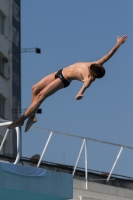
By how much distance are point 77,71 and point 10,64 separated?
1173 inches

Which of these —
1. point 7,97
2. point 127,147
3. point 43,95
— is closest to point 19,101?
point 7,97

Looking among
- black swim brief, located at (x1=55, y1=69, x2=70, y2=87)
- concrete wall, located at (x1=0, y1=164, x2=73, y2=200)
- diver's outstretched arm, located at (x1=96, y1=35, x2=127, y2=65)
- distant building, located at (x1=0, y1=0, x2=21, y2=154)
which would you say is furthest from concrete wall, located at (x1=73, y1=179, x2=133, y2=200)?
distant building, located at (x1=0, y1=0, x2=21, y2=154)

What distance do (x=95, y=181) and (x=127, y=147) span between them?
1782mm

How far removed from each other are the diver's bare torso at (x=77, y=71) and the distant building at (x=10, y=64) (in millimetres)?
27448

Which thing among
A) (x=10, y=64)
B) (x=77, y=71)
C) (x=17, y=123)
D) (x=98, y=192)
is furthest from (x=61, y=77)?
(x=10, y=64)

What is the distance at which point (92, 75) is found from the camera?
53.4 feet

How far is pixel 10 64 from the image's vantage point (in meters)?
46.0

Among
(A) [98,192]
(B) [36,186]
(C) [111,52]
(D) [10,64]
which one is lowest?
(B) [36,186]

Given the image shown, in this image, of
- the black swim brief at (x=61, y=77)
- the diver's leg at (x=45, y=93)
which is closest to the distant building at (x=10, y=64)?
the diver's leg at (x=45, y=93)

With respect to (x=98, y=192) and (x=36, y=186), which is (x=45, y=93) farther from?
(x=98, y=192)

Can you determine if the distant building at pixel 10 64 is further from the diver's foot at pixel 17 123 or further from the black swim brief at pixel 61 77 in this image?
the black swim brief at pixel 61 77

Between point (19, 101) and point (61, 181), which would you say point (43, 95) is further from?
point (19, 101)

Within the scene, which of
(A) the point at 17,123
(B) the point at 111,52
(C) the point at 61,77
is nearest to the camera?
(B) the point at 111,52

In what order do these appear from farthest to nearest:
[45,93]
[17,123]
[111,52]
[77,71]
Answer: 1. [17,123]
2. [45,93]
3. [77,71]
4. [111,52]
